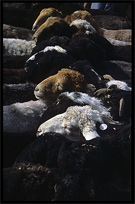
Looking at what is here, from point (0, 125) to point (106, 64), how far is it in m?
1.32

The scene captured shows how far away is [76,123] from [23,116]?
0.44 meters

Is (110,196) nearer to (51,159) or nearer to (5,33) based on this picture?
(51,159)

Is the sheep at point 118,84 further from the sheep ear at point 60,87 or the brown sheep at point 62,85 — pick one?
the sheep ear at point 60,87

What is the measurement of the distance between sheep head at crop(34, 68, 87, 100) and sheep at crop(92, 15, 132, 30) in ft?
6.45

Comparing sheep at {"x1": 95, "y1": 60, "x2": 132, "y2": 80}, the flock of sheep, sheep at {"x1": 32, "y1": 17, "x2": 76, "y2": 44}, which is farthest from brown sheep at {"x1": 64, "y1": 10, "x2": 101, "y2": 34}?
sheep at {"x1": 95, "y1": 60, "x2": 132, "y2": 80}

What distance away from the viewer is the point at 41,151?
2.09m

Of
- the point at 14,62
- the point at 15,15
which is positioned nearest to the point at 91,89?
the point at 14,62

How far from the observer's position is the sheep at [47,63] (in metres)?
3.19

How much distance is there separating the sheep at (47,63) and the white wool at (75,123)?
0.78 meters

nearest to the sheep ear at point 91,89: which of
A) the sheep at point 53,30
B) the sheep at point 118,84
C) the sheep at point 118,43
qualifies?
the sheep at point 118,84

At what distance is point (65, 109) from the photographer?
8.34ft

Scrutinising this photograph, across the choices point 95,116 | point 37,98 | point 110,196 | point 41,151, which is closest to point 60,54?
point 37,98

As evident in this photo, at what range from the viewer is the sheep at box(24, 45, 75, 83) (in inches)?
126

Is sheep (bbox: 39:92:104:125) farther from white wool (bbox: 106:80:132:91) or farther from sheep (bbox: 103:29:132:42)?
sheep (bbox: 103:29:132:42)
